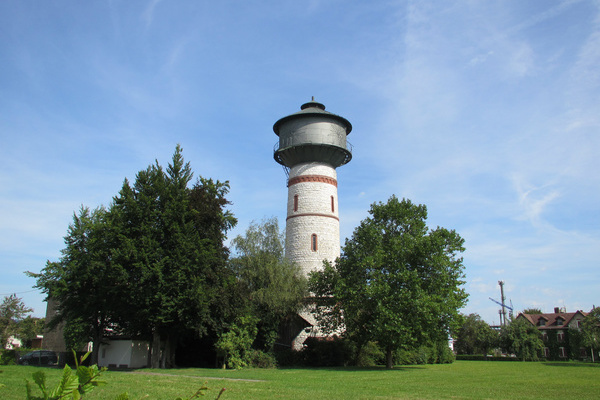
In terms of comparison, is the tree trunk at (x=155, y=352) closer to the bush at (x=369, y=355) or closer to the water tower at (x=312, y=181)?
the water tower at (x=312, y=181)

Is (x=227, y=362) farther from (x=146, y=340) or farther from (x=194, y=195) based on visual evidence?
(x=194, y=195)

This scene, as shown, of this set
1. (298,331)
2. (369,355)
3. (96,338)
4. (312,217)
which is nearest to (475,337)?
(369,355)

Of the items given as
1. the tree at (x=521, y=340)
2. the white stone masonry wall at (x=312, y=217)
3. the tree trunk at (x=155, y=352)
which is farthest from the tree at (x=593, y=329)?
the tree trunk at (x=155, y=352)

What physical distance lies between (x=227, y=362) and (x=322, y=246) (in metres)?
10.8

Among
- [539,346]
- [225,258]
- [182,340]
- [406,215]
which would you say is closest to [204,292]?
[225,258]

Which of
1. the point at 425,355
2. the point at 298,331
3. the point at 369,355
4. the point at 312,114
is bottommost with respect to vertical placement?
the point at 425,355

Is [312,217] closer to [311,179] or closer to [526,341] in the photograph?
[311,179]

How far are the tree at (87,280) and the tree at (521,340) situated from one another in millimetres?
43542

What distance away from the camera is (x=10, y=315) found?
36688mm

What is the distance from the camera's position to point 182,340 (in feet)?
93.2

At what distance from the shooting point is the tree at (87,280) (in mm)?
23578

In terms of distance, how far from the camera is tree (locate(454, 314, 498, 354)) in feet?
180

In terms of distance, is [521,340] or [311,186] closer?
[311,186]

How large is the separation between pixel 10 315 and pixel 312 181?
26702 mm
